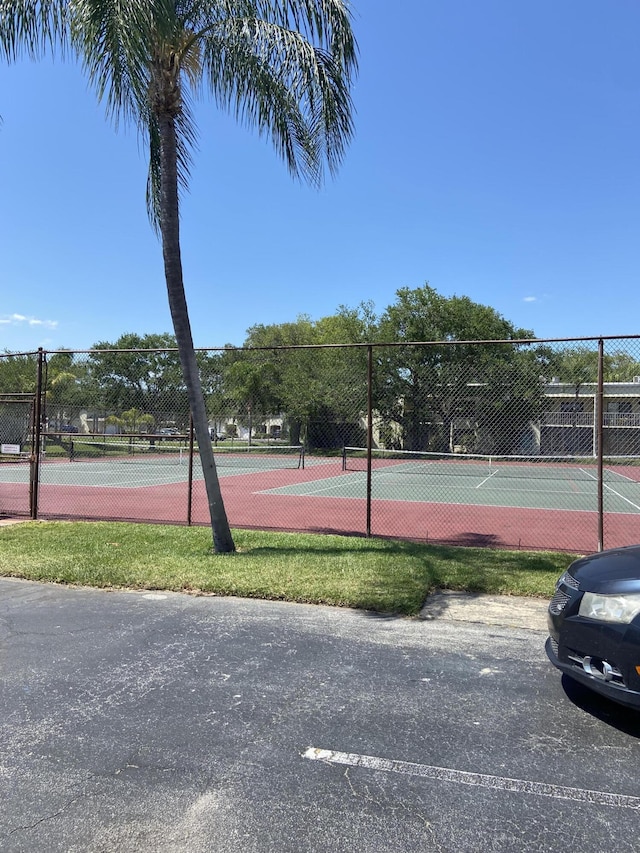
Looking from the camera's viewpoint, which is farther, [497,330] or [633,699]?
[497,330]

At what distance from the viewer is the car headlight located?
3.41 metres

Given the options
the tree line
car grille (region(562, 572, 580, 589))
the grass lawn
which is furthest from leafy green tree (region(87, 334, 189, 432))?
car grille (region(562, 572, 580, 589))

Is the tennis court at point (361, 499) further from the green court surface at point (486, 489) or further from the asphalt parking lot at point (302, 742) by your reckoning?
the asphalt parking lot at point (302, 742)

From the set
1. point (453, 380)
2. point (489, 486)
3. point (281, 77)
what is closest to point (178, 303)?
point (281, 77)

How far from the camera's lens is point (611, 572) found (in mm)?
3736

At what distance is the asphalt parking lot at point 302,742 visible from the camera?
2662 mm

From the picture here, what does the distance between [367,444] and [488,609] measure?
3.83 meters

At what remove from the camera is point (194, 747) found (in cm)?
333

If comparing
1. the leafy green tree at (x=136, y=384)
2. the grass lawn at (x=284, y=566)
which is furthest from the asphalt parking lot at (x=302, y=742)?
the leafy green tree at (x=136, y=384)

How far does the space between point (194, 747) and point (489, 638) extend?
9.43 ft

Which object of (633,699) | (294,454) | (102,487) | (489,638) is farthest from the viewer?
(294,454)

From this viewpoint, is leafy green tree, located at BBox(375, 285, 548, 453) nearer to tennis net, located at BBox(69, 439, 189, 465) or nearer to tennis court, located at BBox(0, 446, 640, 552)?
tennis court, located at BBox(0, 446, 640, 552)

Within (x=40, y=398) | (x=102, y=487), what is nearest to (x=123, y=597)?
(x=40, y=398)

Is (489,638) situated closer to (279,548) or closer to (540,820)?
(540,820)
